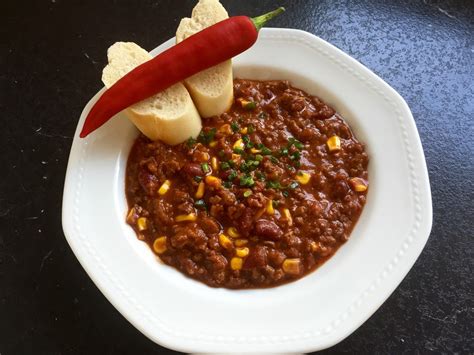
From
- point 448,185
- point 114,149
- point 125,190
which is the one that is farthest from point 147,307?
point 448,185

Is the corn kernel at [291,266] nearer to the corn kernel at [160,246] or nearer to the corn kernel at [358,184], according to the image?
the corn kernel at [358,184]

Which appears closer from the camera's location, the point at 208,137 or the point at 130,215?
the point at 130,215

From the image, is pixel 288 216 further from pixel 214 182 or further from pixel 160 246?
pixel 160 246

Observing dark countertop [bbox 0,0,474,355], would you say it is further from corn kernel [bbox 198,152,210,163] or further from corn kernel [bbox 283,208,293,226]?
corn kernel [bbox 198,152,210,163]

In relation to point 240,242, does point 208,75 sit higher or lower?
higher

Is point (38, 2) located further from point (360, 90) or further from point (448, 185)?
point (448, 185)

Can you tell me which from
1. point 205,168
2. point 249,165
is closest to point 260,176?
point 249,165

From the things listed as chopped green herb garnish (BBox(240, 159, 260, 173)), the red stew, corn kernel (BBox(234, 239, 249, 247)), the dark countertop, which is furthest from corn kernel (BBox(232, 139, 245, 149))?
the dark countertop
